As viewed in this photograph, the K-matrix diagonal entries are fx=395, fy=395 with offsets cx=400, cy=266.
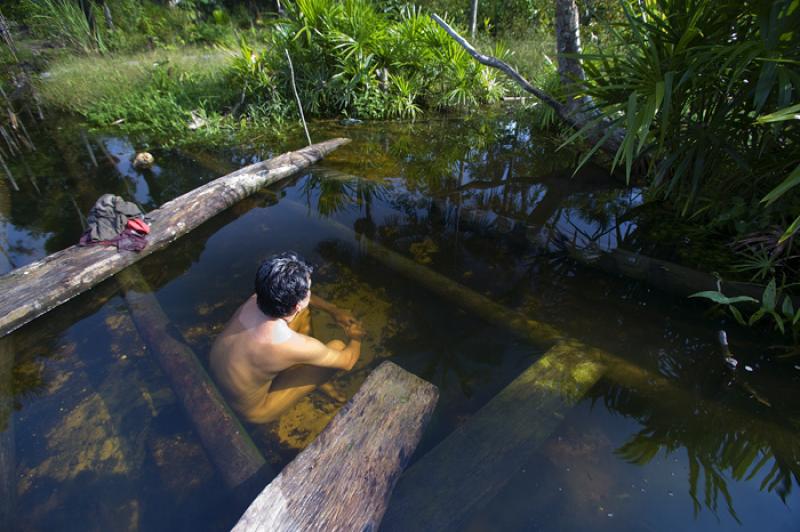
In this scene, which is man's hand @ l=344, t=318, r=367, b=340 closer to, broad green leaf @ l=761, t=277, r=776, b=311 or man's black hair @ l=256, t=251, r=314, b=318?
man's black hair @ l=256, t=251, r=314, b=318

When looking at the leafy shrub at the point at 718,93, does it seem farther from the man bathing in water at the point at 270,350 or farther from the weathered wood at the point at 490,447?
the man bathing in water at the point at 270,350

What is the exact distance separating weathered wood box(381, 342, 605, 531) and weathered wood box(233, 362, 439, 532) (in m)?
0.12

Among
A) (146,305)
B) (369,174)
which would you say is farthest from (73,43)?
(146,305)

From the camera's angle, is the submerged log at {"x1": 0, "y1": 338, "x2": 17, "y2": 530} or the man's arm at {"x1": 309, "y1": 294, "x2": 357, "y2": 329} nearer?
the submerged log at {"x1": 0, "y1": 338, "x2": 17, "y2": 530}

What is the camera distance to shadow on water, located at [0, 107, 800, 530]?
1877 mm

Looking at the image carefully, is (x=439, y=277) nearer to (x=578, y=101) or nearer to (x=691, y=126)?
(x=691, y=126)

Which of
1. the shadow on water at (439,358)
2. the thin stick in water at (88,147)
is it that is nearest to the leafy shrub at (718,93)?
the shadow on water at (439,358)

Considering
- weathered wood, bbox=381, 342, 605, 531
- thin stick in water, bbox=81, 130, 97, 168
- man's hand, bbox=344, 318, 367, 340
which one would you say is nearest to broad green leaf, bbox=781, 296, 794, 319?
weathered wood, bbox=381, 342, 605, 531

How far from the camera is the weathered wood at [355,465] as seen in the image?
1.51m

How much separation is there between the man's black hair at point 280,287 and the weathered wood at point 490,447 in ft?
3.39

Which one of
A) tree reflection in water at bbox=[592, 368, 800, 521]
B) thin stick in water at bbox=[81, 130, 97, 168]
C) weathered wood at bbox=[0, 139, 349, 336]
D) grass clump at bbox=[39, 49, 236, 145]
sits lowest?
tree reflection in water at bbox=[592, 368, 800, 521]

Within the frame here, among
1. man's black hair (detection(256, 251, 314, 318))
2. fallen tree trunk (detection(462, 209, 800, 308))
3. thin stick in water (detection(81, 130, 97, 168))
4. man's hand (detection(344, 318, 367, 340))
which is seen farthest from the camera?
thin stick in water (detection(81, 130, 97, 168))

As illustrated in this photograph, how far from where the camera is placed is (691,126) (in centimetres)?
317

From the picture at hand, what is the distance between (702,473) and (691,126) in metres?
2.62
